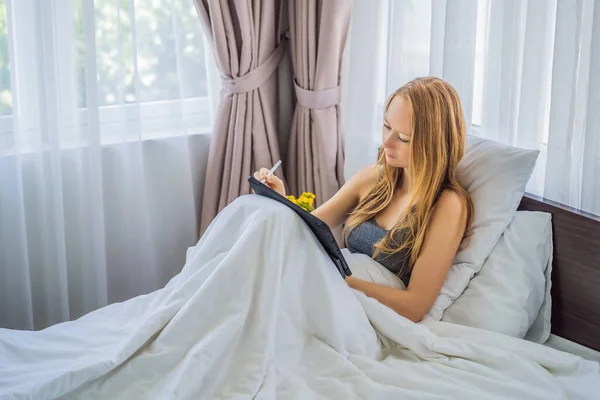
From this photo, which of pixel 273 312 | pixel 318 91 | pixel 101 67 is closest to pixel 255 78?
pixel 318 91

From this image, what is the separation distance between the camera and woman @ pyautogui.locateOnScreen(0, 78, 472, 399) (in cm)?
178

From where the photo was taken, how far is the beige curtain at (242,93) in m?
2.83

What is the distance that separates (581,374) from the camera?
1.88 metres

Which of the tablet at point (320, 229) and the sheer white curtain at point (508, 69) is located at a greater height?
the sheer white curtain at point (508, 69)

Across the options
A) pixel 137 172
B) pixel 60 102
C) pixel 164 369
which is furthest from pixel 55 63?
pixel 164 369

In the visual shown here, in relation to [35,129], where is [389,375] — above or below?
below

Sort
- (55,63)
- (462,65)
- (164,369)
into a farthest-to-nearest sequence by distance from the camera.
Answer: (55,63), (462,65), (164,369)

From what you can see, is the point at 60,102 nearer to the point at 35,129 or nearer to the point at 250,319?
the point at 35,129

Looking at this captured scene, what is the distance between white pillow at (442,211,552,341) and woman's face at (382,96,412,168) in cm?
35

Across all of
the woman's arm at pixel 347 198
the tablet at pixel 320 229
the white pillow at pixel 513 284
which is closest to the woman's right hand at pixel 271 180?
the woman's arm at pixel 347 198

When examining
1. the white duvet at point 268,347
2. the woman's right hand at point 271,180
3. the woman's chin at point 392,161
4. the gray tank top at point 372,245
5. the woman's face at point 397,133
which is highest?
the woman's face at point 397,133

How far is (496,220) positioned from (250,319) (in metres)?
0.74

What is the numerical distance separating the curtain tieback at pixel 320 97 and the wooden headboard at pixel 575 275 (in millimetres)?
992

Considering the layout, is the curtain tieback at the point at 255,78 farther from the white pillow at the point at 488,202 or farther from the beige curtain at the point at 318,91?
the white pillow at the point at 488,202
